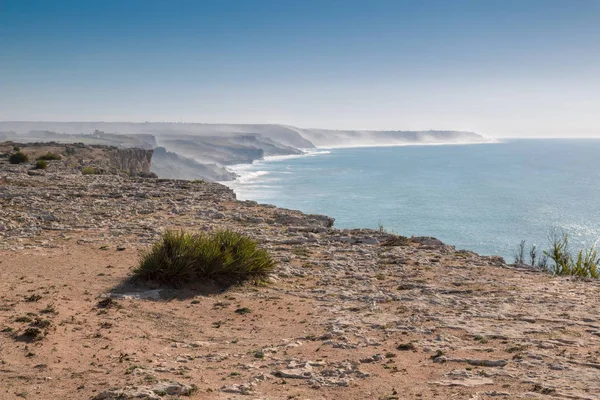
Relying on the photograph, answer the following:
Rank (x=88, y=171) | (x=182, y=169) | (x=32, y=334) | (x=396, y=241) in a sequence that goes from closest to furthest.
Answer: (x=32, y=334) < (x=396, y=241) < (x=88, y=171) < (x=182, y=169)

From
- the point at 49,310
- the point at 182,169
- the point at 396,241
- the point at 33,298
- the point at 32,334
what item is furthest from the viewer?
the point at 182,169

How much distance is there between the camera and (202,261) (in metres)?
11.7

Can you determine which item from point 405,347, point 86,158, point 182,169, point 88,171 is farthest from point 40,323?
point 182,169

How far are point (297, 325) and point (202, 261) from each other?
318 centimetres

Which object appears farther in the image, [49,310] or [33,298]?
[33,298]

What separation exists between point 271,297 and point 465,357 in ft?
15.0

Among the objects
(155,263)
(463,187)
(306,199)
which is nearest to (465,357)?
(155,263)

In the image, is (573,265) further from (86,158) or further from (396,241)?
(86,158)

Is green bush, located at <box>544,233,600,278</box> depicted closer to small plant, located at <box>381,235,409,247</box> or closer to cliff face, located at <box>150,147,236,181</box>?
small plant, located at <box>381,235,409,247</box>

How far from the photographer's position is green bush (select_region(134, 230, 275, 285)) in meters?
11.4

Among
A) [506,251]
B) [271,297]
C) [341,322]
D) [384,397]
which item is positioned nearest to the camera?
[384,397]

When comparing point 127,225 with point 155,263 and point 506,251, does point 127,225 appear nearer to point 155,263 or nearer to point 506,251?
point 155,263

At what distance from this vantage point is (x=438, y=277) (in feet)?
42.9

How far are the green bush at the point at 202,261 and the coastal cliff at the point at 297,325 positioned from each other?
13.8 inches
